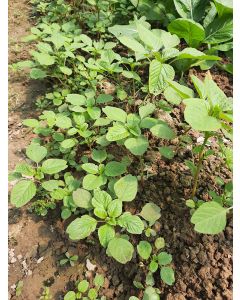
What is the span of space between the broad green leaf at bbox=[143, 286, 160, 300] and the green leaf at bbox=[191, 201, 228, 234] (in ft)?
1.24

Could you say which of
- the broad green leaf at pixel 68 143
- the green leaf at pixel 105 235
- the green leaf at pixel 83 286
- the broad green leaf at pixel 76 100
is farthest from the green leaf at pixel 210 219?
the broad green leaf at pixel 76 100

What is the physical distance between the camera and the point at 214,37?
247cm

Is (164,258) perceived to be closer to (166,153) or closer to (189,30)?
(166,153)

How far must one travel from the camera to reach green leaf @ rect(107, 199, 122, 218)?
1566mm

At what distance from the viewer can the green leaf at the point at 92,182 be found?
5.57ft

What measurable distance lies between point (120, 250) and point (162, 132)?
1.89ft

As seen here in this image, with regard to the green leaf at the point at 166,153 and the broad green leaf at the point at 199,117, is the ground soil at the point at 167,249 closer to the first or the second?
the green leaf at the point at 166,153

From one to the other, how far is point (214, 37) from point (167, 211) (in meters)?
1.37

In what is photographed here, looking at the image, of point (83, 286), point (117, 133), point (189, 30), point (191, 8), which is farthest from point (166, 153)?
point (191, 8)

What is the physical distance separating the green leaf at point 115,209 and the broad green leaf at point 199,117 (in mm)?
495

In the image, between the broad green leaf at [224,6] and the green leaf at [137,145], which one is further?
the broad green leaf at [224,6]

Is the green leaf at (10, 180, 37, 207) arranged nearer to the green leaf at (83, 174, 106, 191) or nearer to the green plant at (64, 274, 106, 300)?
the green leaf at (83, 174, 106, 191)

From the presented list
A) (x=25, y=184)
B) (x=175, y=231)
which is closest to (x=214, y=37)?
(x=175, y=231)

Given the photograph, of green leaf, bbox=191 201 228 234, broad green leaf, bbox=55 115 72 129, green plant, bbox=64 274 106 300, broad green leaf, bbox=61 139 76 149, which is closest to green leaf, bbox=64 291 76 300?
green plant, bbox=64 274 106 300
